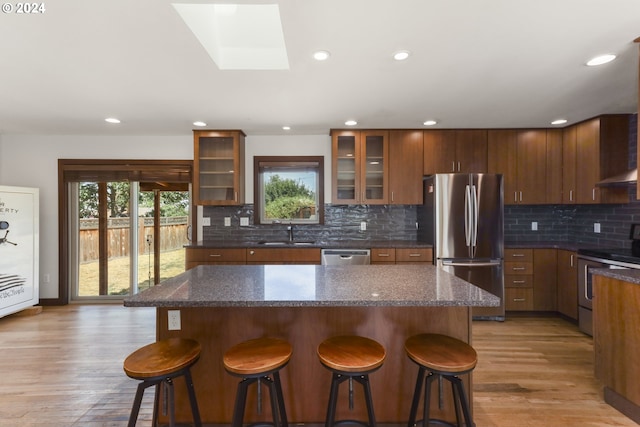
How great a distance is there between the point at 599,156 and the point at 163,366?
453 cm

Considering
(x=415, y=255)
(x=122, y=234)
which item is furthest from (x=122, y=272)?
(x=415, y=255)

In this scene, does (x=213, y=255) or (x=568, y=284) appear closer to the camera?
(x=568, y=284)

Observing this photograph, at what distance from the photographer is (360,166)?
149 inches

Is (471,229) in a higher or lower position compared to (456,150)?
lower

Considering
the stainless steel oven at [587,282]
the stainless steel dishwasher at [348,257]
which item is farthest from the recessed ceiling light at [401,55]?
the stainless steel oven at [587,282]

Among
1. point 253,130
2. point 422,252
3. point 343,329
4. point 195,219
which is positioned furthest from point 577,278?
point 195,219

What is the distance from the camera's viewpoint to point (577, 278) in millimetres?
3213

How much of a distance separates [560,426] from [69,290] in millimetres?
5558

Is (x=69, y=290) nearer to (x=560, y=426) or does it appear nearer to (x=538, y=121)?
(x=560, y=426)

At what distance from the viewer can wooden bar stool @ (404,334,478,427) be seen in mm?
1330

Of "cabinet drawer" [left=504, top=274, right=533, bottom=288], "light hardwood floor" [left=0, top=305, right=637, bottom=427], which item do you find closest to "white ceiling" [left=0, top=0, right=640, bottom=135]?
"cabinet drawer" [left=504, top=274, right=533, bottom=288]

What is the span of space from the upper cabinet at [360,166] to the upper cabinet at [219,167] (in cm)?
126

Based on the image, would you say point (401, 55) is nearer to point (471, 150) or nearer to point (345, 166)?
point (345, 166)

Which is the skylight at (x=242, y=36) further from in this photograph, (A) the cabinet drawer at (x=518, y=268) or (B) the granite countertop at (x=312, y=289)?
(A) the cabinet drawer at (x=518, y=268)
